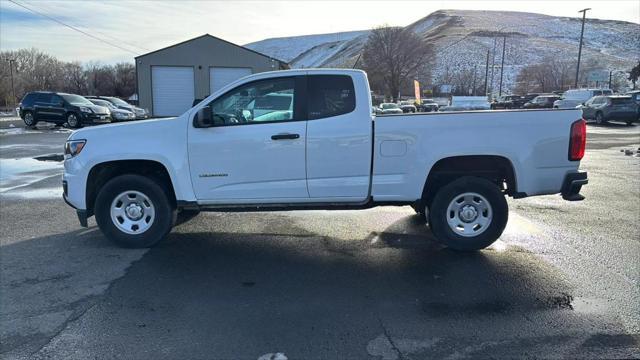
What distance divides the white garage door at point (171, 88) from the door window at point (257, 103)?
38.8 meters

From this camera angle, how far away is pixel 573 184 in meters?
5.65

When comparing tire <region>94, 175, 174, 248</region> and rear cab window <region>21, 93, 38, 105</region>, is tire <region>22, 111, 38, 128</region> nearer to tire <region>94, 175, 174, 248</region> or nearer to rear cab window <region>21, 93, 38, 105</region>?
rear cab window <region>21, 93, 38, 105</region>

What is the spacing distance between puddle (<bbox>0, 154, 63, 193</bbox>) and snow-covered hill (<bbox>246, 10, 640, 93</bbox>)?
74.1 meters

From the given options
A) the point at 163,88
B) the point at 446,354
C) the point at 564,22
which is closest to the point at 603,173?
the point at 446,354

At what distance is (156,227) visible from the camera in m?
5.93

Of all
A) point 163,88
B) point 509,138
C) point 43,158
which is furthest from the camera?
point 163,88

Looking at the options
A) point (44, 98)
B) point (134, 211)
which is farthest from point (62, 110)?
point (134, 211)

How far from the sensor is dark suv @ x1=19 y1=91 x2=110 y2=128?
1022 inches

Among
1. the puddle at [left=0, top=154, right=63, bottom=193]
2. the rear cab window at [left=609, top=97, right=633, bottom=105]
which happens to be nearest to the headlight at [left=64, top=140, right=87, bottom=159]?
the puddle at [left=0, top=154, right=63, bottom=193]

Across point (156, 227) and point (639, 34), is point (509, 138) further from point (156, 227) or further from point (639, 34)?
point (639, 34)

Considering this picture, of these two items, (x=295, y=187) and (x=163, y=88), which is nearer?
(x=295, y=187)

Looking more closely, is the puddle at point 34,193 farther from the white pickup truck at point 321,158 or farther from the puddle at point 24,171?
the white pickup truck at point 321,158

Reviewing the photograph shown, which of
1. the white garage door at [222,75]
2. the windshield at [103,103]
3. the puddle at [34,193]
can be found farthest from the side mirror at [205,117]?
the white garage door at [222,75]

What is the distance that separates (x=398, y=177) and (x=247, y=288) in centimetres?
212
